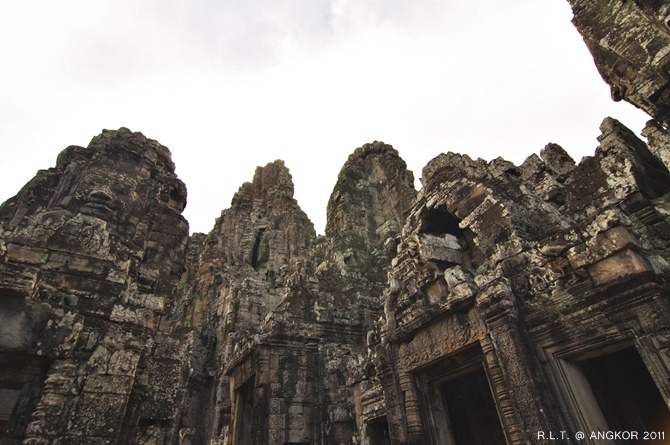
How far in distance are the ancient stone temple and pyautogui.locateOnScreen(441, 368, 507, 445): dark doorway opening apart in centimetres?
4

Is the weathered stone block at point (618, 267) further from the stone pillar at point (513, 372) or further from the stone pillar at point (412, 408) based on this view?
the stone pillar at point (412, 408)

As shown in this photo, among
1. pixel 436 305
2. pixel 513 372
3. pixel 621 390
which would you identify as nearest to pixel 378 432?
pixel 436 305

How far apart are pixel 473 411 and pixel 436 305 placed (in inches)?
118

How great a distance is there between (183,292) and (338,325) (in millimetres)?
23886

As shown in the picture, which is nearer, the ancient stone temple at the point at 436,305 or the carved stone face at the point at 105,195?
the ancient stone temple at the point at 436,305

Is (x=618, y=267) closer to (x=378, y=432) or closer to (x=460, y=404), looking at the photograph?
(x=460, y=404)

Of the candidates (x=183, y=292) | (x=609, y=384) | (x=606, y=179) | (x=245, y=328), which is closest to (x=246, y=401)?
(x=245, y=328)

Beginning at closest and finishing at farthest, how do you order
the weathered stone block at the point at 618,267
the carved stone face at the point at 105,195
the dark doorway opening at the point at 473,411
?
the weathered stone block at the point at 618,267, the carved stone face at the point at 105,195, the dark doorway opening at the point at 473,411

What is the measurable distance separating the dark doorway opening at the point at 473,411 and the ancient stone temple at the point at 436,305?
4 cm

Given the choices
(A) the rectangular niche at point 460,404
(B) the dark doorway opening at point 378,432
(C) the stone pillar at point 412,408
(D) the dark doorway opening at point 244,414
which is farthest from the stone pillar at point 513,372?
(D) the dark doorway opening at point 244,414

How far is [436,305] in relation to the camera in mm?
6090

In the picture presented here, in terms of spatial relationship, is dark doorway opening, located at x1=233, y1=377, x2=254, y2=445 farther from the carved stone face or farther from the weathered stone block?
the weathered stone block

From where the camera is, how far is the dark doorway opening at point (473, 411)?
7031 millimetres

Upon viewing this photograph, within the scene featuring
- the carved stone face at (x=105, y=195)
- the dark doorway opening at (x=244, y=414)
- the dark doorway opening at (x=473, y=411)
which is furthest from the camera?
the dark doorway opening at (x=244, y=414)
